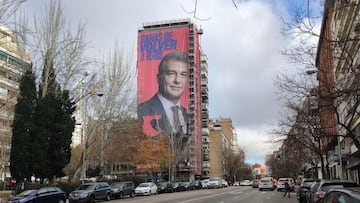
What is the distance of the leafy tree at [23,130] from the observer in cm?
3459

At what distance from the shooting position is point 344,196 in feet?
25.4

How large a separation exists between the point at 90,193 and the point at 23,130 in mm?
7454

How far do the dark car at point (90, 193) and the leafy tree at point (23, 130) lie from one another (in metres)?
4.29

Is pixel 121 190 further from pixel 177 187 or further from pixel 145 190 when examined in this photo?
pixel 177 187

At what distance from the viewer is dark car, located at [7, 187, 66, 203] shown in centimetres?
2573

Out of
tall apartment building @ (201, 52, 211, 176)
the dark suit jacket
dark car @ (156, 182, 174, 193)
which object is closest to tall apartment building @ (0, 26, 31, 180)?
dark car @ (156, 182, 174, 193)

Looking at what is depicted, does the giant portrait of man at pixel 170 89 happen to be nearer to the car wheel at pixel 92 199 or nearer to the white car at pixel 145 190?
the white car at pixel 145 190

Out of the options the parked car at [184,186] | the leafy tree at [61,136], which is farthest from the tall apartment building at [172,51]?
the leafy tree at [61,136]

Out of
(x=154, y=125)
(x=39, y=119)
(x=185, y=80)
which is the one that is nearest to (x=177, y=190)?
(x=39, y=119)

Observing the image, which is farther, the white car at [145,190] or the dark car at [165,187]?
the dark car at [165,187]

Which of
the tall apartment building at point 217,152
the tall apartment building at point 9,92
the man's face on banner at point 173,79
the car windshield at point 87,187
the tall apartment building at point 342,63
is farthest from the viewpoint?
the tall apartment building at point 217,152

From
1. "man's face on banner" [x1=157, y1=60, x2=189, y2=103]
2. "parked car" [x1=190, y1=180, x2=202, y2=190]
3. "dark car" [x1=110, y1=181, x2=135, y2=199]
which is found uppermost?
"man's face on banner" [x1=157, y1=60, x2=189, y2=103]

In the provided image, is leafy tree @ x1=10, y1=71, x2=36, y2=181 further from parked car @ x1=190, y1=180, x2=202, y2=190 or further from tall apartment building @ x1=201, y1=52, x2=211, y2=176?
tall apartment building @ x1=201, y1=52, x2=211, y2=176

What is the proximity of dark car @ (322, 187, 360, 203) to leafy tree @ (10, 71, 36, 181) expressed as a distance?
29.9m
